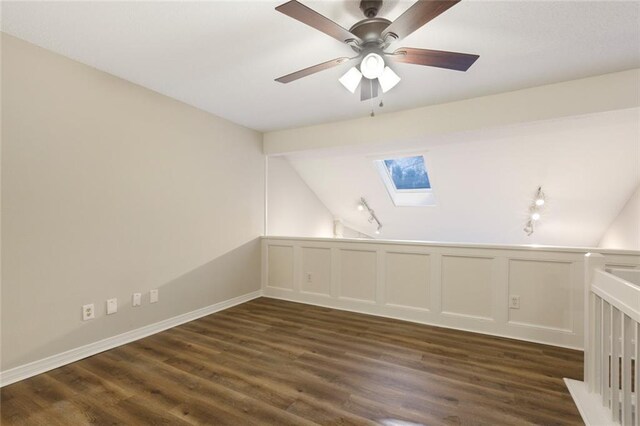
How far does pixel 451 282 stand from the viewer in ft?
10.5

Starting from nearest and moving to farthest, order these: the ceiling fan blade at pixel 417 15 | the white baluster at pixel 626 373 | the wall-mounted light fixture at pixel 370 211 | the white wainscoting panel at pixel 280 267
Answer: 1. the ceiling fan blade at pixel 417 15
2. the white baluster at pixel 626 373
3. the white wainscoting panel at pixel 280 267
4. the wall-mounted light fixture at pixel 370 211

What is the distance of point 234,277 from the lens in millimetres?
3924

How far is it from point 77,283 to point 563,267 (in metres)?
4.14

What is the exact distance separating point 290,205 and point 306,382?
3252 mm

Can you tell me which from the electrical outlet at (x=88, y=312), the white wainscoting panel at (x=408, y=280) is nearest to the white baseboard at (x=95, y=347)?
the electrical outlet at (x=88, y=312)

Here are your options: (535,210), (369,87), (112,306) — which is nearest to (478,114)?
(369,87)

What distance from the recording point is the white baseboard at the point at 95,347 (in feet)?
6.95

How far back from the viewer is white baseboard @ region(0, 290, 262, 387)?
2.12 m

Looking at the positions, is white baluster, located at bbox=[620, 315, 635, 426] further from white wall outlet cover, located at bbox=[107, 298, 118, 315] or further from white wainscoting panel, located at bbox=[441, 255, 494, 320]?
white wall outlet cover, located at bbox=[107, 298, 118, 315]

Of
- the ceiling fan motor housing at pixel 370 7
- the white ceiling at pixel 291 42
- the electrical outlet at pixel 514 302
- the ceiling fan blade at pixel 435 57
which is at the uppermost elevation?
the white ceiling at pixel 291 42

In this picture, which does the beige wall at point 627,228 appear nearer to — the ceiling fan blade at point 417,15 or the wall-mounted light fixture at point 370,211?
the wall-mounted light fixture at point 370,211

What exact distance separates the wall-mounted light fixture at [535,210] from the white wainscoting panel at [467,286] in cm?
165

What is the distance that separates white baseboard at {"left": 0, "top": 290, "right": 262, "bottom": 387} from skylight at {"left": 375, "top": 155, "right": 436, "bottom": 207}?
9.98 ft

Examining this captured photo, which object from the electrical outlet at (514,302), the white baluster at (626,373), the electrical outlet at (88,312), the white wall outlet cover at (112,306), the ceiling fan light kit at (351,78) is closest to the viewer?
the white baluster at (626,373)
